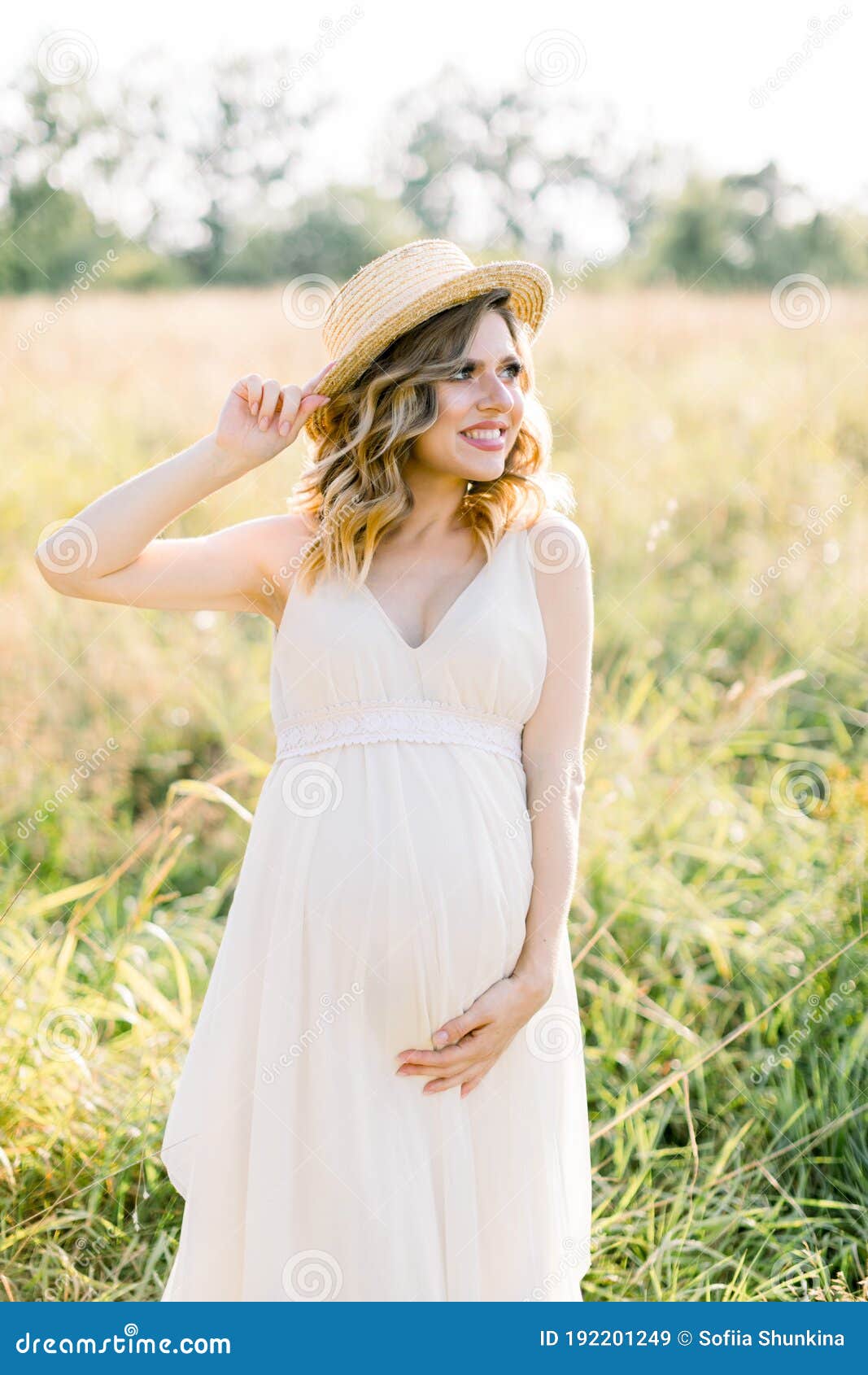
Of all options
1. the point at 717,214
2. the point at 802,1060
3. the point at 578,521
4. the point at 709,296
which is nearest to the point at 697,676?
the point at 578,521

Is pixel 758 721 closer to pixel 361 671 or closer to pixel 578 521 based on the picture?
pixel 578 521

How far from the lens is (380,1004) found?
217cm

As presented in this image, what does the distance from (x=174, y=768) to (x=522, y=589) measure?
299 cm

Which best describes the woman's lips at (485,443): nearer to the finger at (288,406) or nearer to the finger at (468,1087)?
the finger at (288,406)

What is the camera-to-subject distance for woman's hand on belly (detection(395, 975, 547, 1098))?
2.16 meters

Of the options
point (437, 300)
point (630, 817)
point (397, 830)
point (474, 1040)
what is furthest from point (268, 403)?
point (630, 817)

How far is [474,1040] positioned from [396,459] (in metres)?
1.09

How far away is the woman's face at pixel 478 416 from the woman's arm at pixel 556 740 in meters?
0.19

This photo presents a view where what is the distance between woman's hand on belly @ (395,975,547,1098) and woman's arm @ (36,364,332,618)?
34.6 inches

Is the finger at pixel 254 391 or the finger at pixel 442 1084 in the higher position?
the finger at pixel 254 391

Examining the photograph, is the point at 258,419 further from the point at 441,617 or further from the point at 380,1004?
the point at 380,1004

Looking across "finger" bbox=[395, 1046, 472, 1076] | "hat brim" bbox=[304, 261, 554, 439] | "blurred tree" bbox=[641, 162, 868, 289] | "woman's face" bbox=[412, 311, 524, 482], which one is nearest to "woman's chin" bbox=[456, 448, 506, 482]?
"woman's face" bbox=[412, 311, 524, 482]

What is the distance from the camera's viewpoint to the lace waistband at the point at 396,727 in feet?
7.38

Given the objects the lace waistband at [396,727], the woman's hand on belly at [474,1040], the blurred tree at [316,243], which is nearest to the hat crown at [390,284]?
the lace waistband at [396,727]
